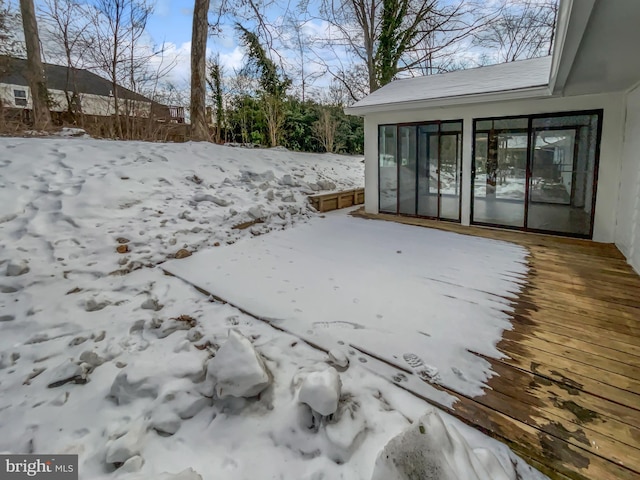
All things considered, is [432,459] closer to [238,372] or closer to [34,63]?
[238,372]

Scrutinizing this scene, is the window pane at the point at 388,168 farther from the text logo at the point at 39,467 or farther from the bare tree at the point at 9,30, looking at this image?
the bare tree at the point at 9,30

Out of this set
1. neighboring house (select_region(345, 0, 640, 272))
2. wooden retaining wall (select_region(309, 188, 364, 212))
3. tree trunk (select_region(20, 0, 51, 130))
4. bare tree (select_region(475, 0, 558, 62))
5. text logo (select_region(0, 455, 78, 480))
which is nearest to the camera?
text logo (select_region(0, 455, 78, 480))

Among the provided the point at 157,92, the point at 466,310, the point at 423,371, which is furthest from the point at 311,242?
the point at 157,92

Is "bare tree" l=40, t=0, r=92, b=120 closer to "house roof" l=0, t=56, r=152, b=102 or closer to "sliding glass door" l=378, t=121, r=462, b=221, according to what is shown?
"house roof" l=0, t=56, r=152, b=102

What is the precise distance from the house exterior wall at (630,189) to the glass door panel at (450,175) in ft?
7.34

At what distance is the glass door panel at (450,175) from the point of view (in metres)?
6.17

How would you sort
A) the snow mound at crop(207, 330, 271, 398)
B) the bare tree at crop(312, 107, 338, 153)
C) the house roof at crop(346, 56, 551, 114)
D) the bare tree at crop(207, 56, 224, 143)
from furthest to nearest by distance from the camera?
the bare tree at crop(312, 107, 338, 153) → the bare tree at crop(207, 56, 224, 143) → the house roof at crop(346, 56, 551, 114) → the snow mound at crop(207, 330, 271, 398)

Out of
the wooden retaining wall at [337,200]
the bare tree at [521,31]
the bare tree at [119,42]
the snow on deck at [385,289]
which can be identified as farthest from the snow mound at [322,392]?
the bare tree at [521,31]

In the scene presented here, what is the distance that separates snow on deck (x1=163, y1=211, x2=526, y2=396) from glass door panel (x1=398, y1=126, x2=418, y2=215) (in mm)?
1580

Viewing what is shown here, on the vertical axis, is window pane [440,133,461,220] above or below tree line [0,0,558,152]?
below

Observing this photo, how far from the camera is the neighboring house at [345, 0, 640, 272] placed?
13.5ft

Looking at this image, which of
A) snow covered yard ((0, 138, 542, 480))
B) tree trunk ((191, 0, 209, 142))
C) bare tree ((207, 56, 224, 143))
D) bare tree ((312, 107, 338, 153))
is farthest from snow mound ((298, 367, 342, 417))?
bare tree ((312, 107, 338, 153))

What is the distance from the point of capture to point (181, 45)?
9117 mm

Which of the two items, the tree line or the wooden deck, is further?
the tree line
